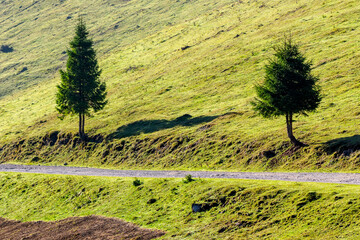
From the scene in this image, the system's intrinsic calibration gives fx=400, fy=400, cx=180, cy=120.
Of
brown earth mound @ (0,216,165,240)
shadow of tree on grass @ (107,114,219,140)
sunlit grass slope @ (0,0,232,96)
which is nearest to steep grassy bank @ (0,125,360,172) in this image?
shadow of tree on grass @ (107,114,219,140)

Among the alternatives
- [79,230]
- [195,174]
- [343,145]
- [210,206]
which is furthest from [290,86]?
[79,230]

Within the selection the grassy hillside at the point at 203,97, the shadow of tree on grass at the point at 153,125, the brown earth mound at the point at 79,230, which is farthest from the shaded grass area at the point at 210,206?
the shadow of tree on grass at the point at 153,125

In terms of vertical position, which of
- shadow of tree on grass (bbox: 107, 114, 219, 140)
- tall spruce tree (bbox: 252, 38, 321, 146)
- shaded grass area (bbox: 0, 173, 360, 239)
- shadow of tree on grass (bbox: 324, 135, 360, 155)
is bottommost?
shaded grass area (bbox: 0, 173, 360, 239)

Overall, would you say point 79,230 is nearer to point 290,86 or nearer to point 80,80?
point 290,86

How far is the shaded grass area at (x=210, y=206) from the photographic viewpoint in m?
25.3

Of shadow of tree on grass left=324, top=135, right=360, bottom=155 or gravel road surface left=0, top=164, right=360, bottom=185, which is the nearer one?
gravel road surface left=0, top=164, right=360, bottom=185

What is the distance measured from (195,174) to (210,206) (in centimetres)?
1054

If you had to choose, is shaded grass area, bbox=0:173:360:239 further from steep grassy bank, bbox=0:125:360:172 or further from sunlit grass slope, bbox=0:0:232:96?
sunlit grass slope, bbox=0:0:232:96

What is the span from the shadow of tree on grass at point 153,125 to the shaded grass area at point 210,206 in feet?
51.5

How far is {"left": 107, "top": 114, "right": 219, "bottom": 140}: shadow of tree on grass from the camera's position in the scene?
203 ft

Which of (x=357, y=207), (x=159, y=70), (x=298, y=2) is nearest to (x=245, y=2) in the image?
(x=298, y=2)

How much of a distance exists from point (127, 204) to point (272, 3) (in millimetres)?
98414

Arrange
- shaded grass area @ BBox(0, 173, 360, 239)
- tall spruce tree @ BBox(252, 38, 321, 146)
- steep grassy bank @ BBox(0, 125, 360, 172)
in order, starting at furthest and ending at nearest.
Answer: tall spruce tree @ BBox(252, 38, 321, 146) < steep grassy bank @ BBox(0, 125, 360, 172) < shaded grass area @ BBox(0, 173, 360, 239)

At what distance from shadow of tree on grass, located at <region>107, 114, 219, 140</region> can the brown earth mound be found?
2512cm
